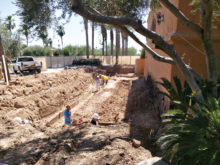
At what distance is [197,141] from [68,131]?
3.71m

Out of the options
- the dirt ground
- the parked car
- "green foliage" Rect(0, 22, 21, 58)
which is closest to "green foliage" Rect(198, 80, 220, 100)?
the dirt ground

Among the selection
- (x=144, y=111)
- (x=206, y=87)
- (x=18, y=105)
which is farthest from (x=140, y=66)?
(x=206, y=87)

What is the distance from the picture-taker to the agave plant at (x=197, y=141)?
2445 mm

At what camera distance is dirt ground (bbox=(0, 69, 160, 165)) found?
357cm

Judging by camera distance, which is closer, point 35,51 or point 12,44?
point 12,44

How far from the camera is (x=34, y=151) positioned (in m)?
3.88

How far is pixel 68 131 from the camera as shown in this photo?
5129mm

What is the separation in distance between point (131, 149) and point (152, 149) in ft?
3.33

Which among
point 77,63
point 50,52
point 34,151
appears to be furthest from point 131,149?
point 50,52

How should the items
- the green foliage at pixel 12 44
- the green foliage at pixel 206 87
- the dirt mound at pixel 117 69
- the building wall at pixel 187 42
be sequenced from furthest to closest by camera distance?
the green foliage at pixel 12 44 < the dirt mound at pixel 117 69 < the building wall at pixel 187 42 < the green foliage at pixel 206 87

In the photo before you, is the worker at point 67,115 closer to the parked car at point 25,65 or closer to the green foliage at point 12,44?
the parked car at point 25,65

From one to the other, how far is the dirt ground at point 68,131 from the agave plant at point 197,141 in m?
1.00

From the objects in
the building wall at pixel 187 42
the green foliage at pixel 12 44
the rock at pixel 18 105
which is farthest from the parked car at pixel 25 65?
the building wall at pixel 187 42

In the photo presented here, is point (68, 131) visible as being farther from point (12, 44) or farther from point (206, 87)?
point (12, 44)
